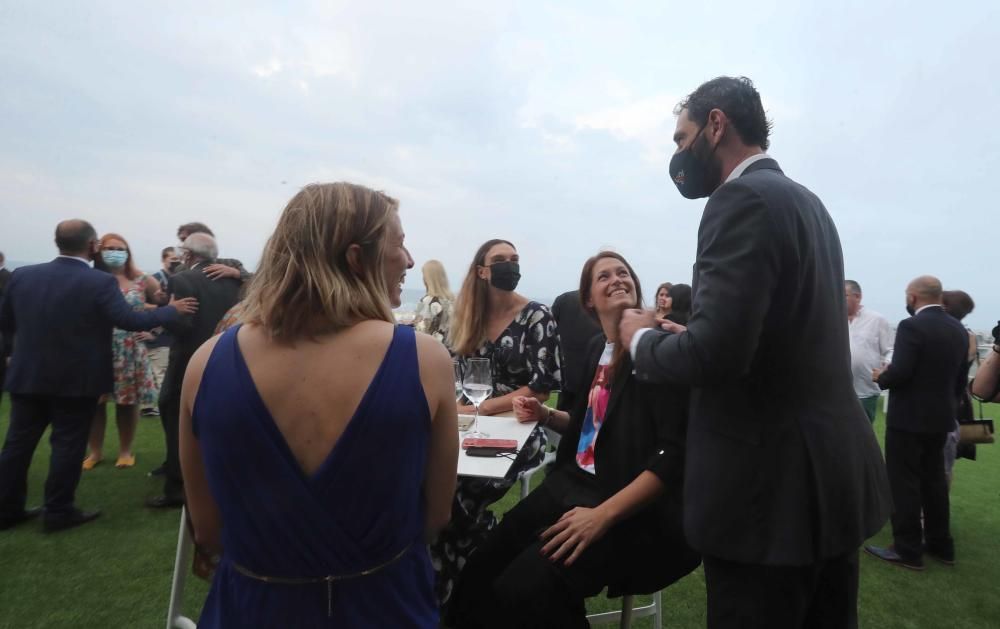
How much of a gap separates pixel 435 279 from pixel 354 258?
4.00 m

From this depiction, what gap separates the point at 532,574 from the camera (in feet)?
5.95

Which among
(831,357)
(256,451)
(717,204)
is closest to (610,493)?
(831,357)

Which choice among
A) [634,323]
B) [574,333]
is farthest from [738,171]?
[574,333]

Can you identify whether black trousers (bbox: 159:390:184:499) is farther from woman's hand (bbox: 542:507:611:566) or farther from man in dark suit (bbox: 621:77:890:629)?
man in dark suit (bbox: 621:77:890:629)

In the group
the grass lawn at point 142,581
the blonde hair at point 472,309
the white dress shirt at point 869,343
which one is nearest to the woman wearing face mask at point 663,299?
the white dress shirt at point 869,343

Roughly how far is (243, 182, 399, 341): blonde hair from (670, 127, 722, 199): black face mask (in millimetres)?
869

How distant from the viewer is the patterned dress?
457 cm

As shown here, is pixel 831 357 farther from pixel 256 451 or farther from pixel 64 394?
pixel 64 394

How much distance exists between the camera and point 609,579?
1771mm

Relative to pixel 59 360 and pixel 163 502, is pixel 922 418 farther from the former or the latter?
pixel 59 360

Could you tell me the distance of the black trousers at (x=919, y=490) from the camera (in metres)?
3.47

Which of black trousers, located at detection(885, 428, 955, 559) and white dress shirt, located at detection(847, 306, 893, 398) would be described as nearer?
black trousers, located at detection(885, 428, 955, 559)

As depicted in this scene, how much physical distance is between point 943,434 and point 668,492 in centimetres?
281

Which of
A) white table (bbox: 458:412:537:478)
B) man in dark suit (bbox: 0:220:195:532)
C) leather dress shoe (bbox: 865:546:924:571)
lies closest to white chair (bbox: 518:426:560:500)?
white table (bbox: 458:412:537:478)
